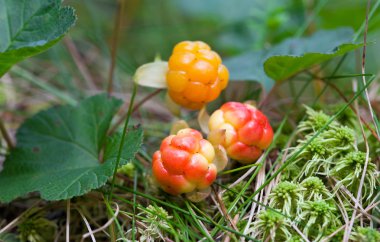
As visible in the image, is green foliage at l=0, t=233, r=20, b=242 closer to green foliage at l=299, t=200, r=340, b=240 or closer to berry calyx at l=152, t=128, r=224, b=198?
berry calyx at l=152, t=128, r=224, b=198

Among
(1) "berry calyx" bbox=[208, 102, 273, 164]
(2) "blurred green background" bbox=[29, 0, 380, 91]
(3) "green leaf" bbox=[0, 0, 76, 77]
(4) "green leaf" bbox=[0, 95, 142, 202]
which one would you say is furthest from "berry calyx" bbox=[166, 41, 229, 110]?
(2) "blurred green background" bbox=[29, 0, 380, 91]

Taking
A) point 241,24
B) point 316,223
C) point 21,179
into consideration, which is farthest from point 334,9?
point 21,179

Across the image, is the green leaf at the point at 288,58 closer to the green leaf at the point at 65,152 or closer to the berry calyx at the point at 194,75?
the berry calyx at the point at 194,75

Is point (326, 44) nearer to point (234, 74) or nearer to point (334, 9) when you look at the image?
point (234, 74)

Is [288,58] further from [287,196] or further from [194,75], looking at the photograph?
[287,196]

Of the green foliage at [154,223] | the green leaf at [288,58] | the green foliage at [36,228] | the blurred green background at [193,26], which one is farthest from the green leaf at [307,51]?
the green foliage at [36,228]

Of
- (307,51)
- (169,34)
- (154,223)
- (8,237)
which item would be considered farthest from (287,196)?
(169,34)
